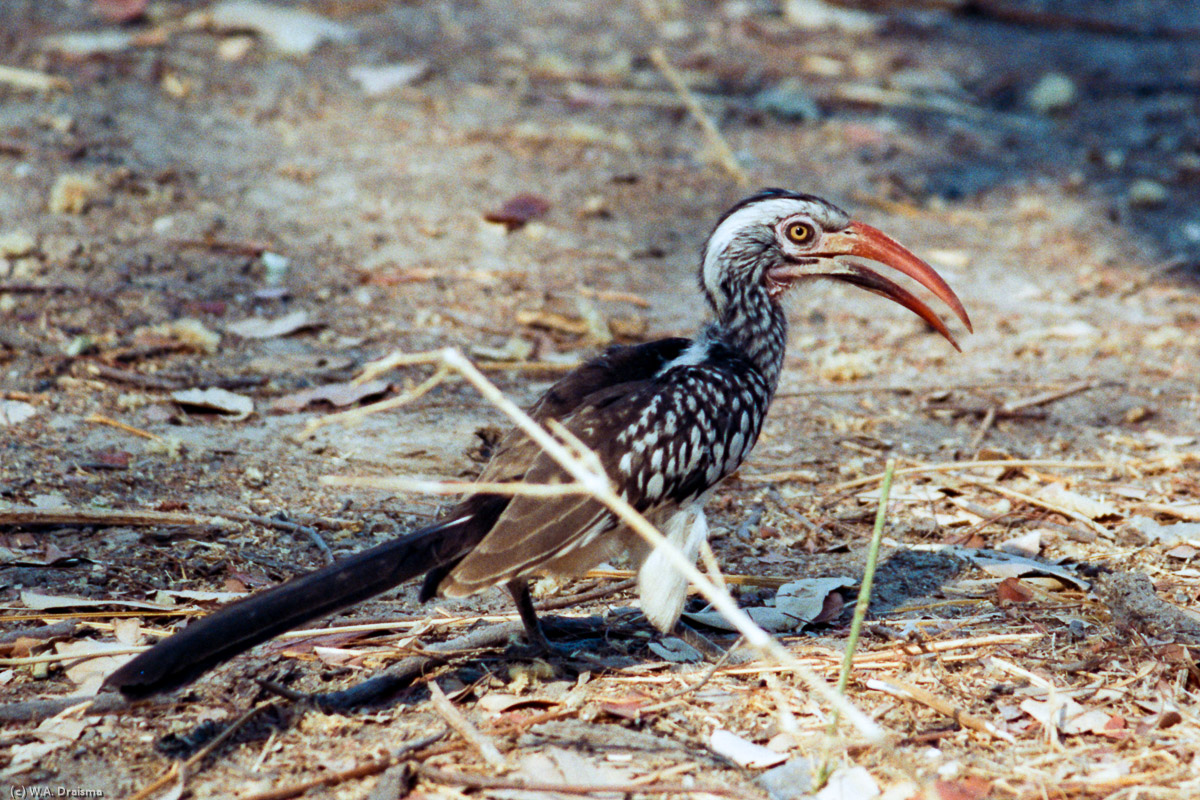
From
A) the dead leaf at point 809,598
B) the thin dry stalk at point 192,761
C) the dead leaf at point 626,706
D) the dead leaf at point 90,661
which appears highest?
the thin dry stalk at point 192,761

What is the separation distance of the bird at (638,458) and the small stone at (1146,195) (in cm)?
406

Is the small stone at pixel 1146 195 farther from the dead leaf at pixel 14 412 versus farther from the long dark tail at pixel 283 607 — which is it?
the dead leaf at pixel 14 412

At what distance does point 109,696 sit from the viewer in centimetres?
304

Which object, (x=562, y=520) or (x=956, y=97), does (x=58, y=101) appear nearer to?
(x=562, y=520)

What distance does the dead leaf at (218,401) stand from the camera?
15.9 feet

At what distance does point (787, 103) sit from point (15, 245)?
504cm

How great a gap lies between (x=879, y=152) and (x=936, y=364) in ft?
8.87

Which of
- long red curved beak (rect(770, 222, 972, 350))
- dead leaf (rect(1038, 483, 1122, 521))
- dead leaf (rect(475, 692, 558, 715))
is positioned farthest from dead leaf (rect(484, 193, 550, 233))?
dead leaf (rect(475, 692, 558, 715))

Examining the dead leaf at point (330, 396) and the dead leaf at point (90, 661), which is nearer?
the dead leaf at point (90, 661)

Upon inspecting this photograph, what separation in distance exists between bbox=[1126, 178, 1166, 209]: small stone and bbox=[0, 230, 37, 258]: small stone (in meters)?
6.29

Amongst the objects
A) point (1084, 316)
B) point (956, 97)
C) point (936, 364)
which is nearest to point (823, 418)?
point (936, 364)

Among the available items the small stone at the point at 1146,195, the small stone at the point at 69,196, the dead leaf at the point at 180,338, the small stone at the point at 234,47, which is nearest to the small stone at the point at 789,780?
the dead leaf at the point at 180,338

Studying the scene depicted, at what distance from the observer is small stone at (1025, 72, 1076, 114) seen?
9.16 m

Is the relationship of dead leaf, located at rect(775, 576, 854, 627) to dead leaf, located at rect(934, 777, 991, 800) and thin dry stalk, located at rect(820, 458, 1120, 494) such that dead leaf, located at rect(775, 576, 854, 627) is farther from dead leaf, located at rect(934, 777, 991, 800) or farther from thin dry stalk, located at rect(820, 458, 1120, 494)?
dead leaf, located at rect(934, 777, 991, 800)
